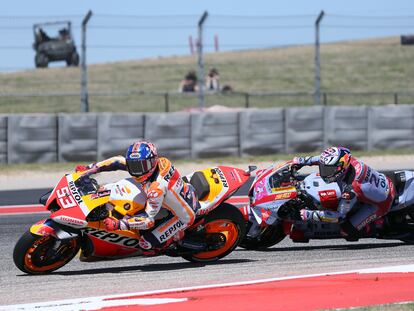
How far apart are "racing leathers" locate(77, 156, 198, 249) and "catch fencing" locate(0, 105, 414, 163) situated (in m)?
8.89

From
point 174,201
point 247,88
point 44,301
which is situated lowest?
point 44,301

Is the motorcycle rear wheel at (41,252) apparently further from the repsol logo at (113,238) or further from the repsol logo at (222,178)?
the repsol logo at (222,178)

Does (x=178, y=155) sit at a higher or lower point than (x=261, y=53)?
lower

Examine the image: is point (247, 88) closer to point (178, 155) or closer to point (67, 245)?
point (178, 155)

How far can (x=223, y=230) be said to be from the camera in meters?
9.66

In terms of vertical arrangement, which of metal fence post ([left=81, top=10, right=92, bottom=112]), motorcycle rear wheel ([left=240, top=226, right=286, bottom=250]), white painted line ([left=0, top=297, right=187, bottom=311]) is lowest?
white painted line ([left=0, top=297, right=187, bottom=311])

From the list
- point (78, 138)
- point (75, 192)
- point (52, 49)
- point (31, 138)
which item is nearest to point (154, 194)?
point (75, 192)

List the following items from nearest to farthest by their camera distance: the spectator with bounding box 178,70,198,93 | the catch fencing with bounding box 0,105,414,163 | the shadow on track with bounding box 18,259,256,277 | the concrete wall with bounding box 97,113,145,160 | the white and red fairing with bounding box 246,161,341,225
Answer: the shadow on track with bounding box 18,259,256,277
the white and red fairing with bounding box 246,161,341,225
the catch fencing with bounding box 0,105,414,163
the concrete wall with bounding box 97,113,145,160
the spectator with bounding box 178,70,198,93

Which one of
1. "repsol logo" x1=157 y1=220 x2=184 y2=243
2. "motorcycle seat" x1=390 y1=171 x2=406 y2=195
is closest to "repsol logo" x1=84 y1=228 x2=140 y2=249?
"repsol logo" x1=157 y1=220 x2=184 y2=243

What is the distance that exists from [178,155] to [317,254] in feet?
29.5

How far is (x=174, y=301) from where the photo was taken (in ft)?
24.0

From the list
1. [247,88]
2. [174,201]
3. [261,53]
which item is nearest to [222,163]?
[174,201]

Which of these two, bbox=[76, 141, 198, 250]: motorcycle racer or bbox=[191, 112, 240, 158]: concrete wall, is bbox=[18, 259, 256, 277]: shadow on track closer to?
bbox=[76, 141, 198, 250]: motorcycle racer

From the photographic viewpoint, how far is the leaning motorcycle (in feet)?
33.0
